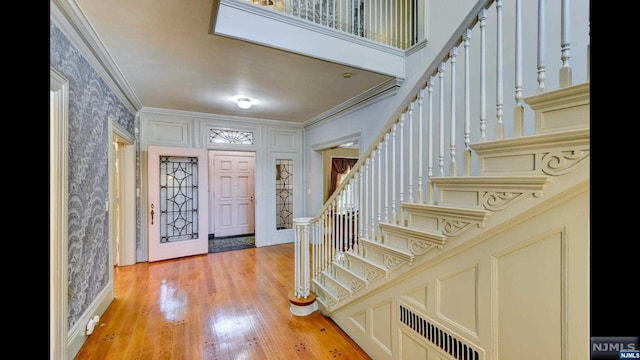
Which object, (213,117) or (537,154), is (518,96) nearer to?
(537,154)

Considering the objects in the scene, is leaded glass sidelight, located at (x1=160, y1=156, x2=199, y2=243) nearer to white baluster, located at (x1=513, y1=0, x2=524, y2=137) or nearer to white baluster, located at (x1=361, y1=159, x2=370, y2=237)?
white baluster, located at (x1=361, y1=159, x2=370, y2=237)

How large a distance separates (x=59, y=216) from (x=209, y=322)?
1.52 meters

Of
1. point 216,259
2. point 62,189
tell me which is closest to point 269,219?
point 216,259

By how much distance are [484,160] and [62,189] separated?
8.71 feet

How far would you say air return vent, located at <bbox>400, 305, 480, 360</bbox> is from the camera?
1305mm

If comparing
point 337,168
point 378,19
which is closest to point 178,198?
point 378,19

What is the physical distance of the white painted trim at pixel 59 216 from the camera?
168cm

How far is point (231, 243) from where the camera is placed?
5.54m

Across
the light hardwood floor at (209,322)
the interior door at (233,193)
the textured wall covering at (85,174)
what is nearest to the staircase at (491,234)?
the light hardwood floor at (209,322)

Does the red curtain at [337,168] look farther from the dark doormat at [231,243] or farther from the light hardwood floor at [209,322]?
the light hardwood floor at [209,322]

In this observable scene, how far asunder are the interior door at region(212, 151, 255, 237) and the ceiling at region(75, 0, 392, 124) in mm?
2004

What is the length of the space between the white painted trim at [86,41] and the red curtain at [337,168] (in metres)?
5.16
